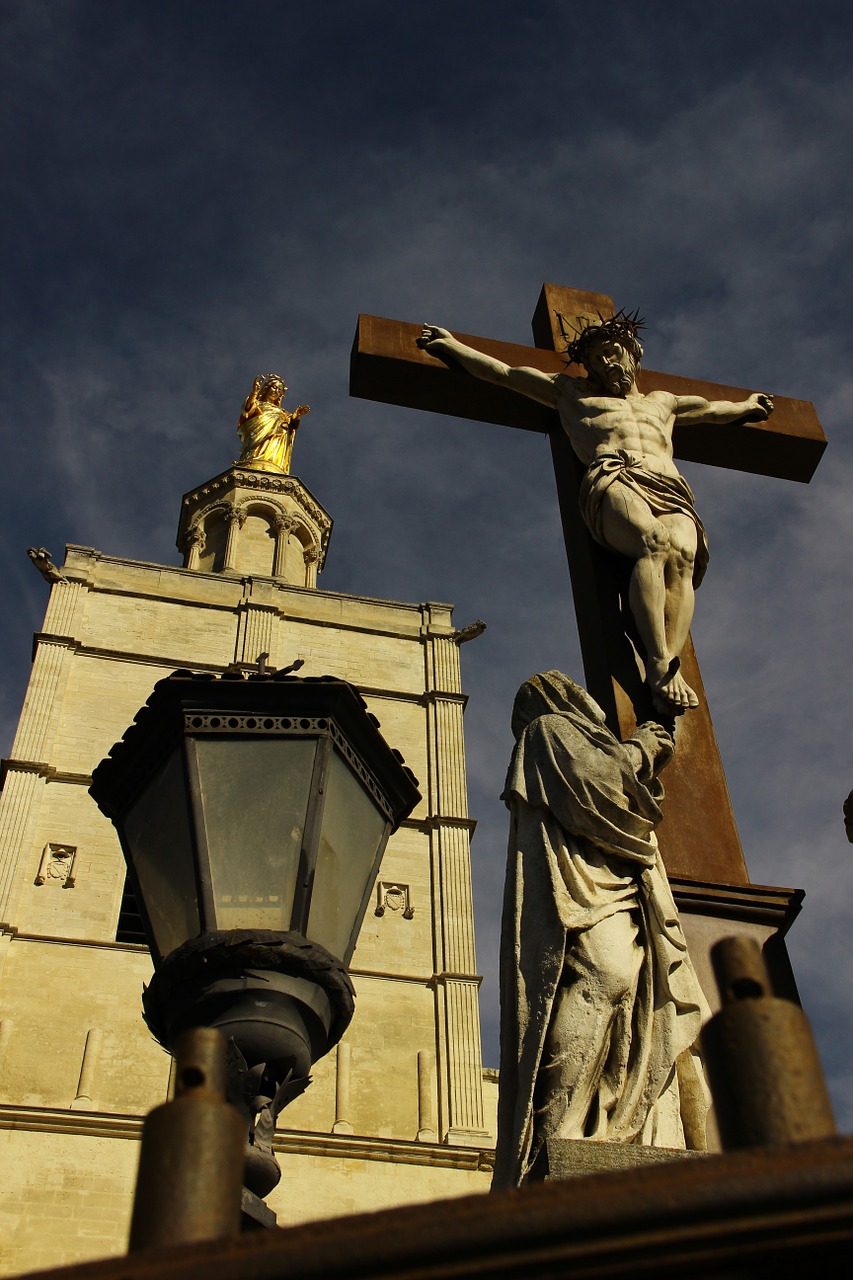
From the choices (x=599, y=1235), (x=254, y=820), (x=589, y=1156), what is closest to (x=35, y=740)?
(x=254, y=820)

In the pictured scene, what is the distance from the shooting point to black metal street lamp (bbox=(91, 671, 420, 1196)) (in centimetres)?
300

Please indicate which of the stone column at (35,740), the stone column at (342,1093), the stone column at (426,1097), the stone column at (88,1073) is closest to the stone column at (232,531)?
the stone column at (35,740)

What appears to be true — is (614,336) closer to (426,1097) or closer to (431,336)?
(431,336)

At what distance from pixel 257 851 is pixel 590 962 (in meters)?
0.85

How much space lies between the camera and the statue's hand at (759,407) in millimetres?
5750

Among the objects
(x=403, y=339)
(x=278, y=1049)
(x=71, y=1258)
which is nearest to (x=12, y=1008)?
(x=71, y=1258)

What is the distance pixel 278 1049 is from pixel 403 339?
11.4 feet

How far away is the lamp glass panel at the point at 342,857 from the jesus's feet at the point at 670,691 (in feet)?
3.17

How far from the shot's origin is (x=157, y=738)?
363cm

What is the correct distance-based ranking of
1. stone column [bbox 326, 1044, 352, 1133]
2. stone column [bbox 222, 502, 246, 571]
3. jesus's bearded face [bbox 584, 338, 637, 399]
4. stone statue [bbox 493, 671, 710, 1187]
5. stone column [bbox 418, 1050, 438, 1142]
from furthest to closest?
1. stone column [bbox 222, 502, 246, 571]
2. stone column [bbox 418, 1050, 438, 1142]
3. stone column [bbox 326, 1044, 352, 1133]
4. jesus's bearded face [bbox 584, 338, 637, 399]
5. stone statue [bbox 493, 671, 710, 1187]

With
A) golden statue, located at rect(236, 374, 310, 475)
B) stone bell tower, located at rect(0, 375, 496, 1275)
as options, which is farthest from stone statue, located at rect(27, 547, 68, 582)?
golden statue, located at rect(236, 374, 310, 475)

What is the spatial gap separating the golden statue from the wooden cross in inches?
1134

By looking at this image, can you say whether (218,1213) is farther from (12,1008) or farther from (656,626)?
(12,1008)

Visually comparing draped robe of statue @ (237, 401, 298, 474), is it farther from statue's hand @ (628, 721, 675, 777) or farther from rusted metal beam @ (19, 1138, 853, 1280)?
rusted metal beam @ (19, 1138, 853, 1280)
